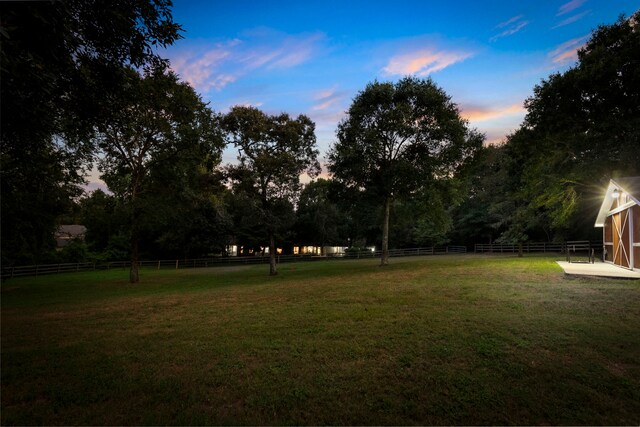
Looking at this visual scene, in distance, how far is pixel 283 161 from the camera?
64.0ft

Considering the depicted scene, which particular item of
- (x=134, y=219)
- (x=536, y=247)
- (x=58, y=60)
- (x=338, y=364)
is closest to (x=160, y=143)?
(x=134, y=219)

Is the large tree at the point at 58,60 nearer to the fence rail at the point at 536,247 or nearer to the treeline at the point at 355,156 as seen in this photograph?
the treeline at the point at 355,156

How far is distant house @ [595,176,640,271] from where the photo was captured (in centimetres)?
1350

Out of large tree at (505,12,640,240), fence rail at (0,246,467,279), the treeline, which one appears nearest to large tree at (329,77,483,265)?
the treeline

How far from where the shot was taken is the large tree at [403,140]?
19.6 m

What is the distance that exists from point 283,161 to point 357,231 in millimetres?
32534

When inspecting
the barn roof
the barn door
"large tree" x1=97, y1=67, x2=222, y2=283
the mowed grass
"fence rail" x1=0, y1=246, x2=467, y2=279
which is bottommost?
"fence rail" x1=0, y1=246, x2=467, y2=279

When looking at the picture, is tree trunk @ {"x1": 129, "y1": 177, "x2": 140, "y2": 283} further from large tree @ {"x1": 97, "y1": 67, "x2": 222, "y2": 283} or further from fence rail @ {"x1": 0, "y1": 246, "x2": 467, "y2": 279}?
fence rail @ {"x1": 0, "y1": 246, "x2": 467, "y2": 279}

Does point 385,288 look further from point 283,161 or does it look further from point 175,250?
point 175,250

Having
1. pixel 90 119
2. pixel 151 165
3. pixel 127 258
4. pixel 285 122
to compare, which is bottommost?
pixel 127 258

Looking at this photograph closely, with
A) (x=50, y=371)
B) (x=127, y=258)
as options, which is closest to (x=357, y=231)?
(x=127, y=258)

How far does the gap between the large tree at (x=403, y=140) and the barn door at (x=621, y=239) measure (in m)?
8.05

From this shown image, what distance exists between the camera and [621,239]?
15422 mm

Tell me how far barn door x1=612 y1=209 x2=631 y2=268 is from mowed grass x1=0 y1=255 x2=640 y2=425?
25.9 ft
